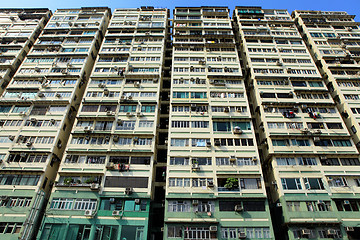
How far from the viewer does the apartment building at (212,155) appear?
82.6 feet

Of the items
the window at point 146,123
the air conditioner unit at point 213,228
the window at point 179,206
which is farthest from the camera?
the window at point 146,123

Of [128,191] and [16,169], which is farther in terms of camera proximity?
[16,169]

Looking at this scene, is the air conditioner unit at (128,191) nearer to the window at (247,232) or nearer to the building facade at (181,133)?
the building facade at (181,133)

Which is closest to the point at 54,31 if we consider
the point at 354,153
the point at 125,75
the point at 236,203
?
the point at 125,75

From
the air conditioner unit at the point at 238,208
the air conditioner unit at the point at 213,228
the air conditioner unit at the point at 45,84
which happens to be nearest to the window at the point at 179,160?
the air conditioner unit at the point at 238,208

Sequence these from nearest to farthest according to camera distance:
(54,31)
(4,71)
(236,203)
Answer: (236,203) < (4,71) < (54,31)

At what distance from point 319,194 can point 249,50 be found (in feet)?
85.5

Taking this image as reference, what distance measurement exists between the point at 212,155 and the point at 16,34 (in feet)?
148

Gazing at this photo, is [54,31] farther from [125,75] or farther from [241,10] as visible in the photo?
[241,10]

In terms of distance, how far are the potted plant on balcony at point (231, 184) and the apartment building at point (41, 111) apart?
20421 mm

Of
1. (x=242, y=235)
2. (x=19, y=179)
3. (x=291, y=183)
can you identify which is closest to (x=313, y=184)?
(x=291, y=183)

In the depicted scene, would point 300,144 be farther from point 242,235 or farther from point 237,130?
point 242,235

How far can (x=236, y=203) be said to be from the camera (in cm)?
2653

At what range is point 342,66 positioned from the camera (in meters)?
39.4
